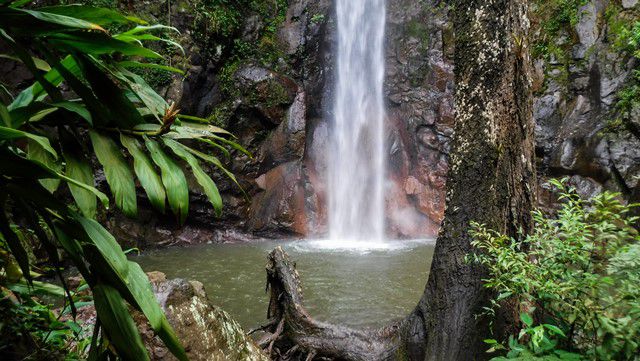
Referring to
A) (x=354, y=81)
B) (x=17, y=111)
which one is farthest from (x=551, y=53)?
(x=17, y=111)

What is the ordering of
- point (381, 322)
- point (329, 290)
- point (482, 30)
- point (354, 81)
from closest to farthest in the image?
1. point (482, 30)
2. point (381, 322)
3. point (329, 290)
4. point (354, 81)

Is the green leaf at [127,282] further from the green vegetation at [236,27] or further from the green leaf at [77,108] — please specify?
the green vegetation at [236,27]

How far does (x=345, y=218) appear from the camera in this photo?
11.1m

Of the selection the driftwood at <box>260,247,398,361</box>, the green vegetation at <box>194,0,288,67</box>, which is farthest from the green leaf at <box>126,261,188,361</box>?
the green vegetation at <box>194,0,288,67</box>

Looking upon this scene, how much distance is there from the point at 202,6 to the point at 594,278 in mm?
11493

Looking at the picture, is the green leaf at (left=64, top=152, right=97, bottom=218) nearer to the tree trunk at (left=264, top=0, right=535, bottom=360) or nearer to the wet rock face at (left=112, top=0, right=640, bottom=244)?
the tree trunk at (left=264, top=0, right=535, bottom=360)

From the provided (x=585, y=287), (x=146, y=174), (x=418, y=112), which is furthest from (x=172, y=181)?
(x=418, y=112)

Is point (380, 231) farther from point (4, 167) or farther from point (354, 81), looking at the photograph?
point (4, 167)

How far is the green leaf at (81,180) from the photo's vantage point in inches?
33.0

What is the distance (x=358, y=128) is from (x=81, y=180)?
11.5 meters

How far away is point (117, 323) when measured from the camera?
744 mm

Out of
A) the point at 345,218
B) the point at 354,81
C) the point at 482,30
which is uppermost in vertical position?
the point at 354,81

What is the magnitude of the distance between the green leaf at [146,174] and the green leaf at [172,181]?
0.07 feet

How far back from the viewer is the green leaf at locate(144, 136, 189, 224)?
0.93 meters
